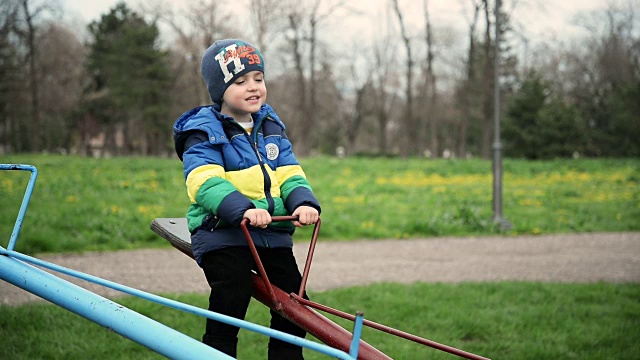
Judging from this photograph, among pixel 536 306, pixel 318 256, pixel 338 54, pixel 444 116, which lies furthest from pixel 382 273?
pixel 444 116

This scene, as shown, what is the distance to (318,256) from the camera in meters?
7.27

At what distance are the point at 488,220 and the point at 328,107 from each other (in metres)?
47.3

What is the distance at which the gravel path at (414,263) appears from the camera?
232 inches

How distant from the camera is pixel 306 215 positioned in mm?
2232

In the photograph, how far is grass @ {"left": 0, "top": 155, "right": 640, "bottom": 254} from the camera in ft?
26.8

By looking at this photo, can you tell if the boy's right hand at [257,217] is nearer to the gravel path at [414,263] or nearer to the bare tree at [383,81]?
the gravel path at [414,263]

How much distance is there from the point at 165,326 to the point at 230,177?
812 mm

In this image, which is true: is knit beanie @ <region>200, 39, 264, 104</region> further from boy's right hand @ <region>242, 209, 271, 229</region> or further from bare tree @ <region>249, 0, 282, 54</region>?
bare tree @ <region>249, 0, 282, 54</region>

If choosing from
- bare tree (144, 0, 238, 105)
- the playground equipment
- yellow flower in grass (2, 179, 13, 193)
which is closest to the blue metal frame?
the playground equipment

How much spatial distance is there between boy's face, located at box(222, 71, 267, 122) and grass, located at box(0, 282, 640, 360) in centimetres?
180

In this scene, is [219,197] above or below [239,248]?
above

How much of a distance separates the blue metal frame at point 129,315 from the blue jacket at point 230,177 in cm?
54

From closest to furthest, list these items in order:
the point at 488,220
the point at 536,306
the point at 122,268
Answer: the point at 536,306 → the point at 122,268 → the point at 488,220

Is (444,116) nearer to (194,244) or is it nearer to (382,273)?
(382,273)
